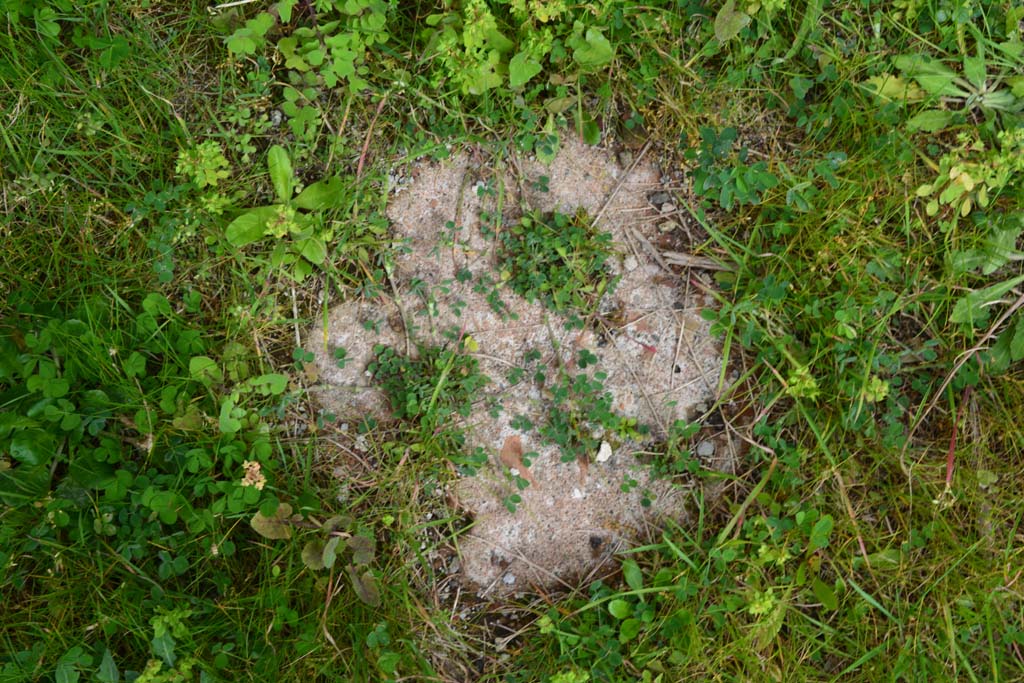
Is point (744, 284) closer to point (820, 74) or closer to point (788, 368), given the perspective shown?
point (788, 368)

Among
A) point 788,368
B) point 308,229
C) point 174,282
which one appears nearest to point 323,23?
point 308,229

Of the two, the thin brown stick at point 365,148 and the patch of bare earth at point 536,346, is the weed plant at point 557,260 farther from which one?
the thin brown stick at point 365,148

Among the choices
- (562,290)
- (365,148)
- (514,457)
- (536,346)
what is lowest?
(514,457)

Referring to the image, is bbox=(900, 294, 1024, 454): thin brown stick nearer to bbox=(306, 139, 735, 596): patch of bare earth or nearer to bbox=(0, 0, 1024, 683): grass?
bbox=(0, 0, 1024, 683): grass

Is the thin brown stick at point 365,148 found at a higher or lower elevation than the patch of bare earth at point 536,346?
higher

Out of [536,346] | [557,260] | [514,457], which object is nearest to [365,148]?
[557,260]

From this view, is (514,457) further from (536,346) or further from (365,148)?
(365,148)

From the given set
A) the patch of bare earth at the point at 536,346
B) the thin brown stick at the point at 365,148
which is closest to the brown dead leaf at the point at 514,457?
the patch of bare earth at the point at 536,346

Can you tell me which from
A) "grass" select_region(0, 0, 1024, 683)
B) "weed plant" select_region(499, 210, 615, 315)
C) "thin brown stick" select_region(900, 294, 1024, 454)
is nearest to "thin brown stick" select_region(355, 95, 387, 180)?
"grass" select_region(0, 0, 1024, 683)
